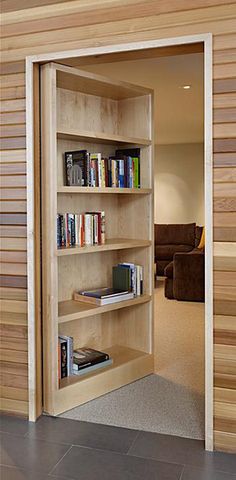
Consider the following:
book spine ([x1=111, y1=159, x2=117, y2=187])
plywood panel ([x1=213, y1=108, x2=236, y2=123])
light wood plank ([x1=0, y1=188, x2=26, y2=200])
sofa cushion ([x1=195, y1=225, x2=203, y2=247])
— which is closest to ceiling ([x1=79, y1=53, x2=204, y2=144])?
book spine ([x1=111, y1=159, x2=117, y2=187])

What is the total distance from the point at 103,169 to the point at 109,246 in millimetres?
528

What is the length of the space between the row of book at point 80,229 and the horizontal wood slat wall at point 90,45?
1.11 feet

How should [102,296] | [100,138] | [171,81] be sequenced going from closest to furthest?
1. [100,138]
2. [102,296]
3. [171,81]

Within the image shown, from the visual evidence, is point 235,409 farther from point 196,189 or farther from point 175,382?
point 196,189

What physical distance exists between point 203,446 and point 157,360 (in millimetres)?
1558

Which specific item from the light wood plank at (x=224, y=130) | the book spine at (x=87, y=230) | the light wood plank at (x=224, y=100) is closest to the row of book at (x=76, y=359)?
the book spine at (x=87, y=230)

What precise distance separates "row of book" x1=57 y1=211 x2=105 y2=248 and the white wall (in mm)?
6713

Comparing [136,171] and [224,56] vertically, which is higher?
[224,56]

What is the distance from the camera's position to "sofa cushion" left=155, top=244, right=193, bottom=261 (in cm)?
930

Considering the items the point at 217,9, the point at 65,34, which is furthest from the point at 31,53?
the point at 217,9

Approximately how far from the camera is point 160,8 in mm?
2832

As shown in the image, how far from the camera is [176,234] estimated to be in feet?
32.0

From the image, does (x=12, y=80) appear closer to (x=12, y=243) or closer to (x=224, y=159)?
(x=12, y=243)

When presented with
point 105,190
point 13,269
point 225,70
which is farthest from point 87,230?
point 225,70
